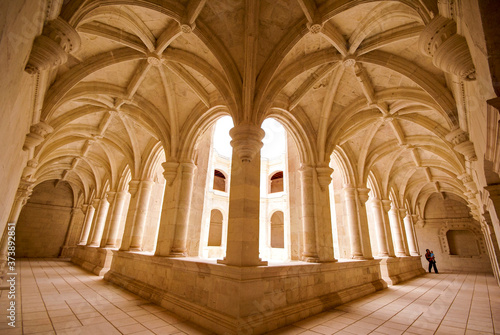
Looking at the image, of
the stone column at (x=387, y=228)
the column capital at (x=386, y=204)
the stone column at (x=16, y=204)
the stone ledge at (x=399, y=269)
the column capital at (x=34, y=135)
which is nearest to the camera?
the column capital at (x=34, y=135)

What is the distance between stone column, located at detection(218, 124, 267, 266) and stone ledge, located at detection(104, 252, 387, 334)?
1.04ft

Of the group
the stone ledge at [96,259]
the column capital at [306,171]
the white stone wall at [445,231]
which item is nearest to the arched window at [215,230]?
the stone ledge at [96,259]

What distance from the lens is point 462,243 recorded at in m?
17.4

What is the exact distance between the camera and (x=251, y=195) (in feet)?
14.6

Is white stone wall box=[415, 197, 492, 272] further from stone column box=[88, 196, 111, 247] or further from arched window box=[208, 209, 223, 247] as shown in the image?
stone column box=[88, 196, 111, 247]

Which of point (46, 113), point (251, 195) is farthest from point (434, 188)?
point (46, 113)

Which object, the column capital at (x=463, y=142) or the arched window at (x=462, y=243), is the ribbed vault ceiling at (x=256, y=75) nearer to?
the column capital at (x=463, y=142)

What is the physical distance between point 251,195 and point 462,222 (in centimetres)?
2118

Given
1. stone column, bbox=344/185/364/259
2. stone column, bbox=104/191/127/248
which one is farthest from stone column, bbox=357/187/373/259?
stone column, bbox=104/191/127/248

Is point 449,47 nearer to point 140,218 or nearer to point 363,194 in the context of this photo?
point 363,194

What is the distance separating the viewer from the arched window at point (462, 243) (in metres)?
16.9

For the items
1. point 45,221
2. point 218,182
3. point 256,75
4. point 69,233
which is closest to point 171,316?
point 256,75

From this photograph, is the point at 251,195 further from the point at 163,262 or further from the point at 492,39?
the point at 492,39

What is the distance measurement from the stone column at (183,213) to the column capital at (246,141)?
2648 mm
